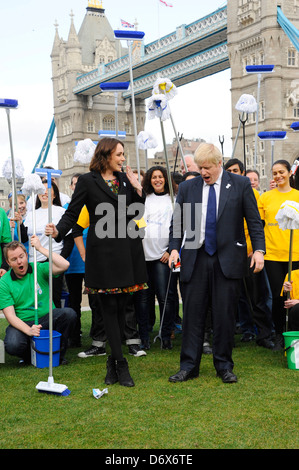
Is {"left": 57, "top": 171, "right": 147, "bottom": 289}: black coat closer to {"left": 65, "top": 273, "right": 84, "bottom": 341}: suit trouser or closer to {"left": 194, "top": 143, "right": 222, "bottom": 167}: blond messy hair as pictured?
{"left": 194, "top": 143, "right": 222, "bottom": 167}: blond messy hair

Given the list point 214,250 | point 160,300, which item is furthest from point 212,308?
point 160,300

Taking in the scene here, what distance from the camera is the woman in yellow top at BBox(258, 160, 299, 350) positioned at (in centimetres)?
531

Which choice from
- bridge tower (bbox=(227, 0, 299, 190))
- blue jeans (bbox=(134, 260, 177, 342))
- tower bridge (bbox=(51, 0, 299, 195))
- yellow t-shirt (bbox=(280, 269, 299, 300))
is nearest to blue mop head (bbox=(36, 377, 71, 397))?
blue jeans (bbox=(134, 260, 177, 342))

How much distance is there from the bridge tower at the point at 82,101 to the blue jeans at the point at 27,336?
5271cm

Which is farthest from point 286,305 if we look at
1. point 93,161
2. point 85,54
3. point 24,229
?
point 85,54

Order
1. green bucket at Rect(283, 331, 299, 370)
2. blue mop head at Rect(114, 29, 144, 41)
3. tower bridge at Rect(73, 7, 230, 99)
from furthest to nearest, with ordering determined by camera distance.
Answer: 1. tower bridge at Rect(73, 7, 230, 99)
2. blue mop head at Rect(114, 29, 144, 41)
3. green bucket at Rect(283, 331, 299, 370)

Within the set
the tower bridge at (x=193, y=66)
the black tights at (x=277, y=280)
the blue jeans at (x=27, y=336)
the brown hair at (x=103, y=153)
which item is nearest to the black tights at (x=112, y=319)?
the brown hair at (x=103, y=153)

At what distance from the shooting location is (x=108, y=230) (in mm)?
4152

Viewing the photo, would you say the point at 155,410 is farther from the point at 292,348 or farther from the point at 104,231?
the point at 292,348

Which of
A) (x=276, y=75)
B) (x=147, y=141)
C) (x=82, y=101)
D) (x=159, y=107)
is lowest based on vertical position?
(x=147, y=141)

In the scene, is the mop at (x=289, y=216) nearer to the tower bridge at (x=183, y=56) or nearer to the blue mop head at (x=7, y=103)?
the blue mop head at (x=7, y=103)

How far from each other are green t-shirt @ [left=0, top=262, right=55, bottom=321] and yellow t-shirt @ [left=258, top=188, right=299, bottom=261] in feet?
6.30

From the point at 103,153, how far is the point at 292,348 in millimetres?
2036
